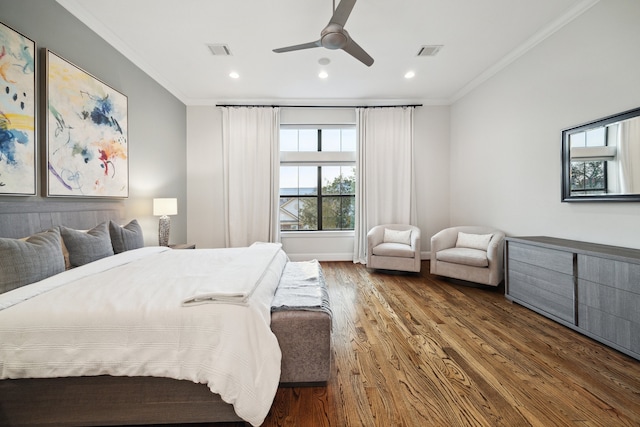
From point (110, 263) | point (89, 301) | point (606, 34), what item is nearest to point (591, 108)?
point (606, 34)

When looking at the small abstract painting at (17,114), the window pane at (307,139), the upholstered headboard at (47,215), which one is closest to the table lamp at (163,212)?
the upholstered headboard at (47,215)

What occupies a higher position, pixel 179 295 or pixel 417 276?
pixel 179 295

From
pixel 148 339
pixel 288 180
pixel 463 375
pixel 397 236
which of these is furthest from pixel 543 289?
pixel 288 180

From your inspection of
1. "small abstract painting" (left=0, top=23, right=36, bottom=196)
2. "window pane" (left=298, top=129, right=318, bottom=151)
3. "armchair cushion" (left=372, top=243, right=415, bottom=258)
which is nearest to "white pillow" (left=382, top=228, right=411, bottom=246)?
"armchair cushion" (left=372, top=243, right=415, bottom=258)

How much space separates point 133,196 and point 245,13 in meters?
2.55

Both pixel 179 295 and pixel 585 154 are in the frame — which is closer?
pixel 179 295

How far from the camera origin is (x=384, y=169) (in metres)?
4.91

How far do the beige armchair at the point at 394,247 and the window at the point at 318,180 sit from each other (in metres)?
0.89

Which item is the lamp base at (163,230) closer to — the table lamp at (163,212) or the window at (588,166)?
the table lamp at (163,212)

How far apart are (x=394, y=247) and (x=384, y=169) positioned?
5.15 ft

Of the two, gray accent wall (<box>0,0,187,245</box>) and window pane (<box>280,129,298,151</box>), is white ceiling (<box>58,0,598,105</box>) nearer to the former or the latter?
gray accent wall (<box>0,0,187,245</box>)

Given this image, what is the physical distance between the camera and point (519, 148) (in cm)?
340

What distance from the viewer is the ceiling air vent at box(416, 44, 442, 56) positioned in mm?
3207

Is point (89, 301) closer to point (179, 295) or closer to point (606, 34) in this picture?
point (179, 295)
